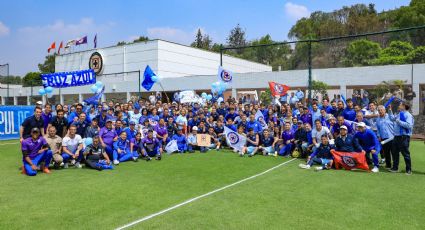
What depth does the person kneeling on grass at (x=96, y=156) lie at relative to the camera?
876cm

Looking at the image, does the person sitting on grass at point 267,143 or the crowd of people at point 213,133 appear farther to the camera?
the person sitting on grass at point 267,143

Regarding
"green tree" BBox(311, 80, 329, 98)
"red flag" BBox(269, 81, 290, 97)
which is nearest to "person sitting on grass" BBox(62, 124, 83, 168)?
"red flag" BBox(269, 81, 290, 97)

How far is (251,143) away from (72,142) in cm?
551

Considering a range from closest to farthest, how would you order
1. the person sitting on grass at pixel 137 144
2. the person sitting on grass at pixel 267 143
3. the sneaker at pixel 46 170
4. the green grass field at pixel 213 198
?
the green grass field at pixel 213 198 < the sneaker at pixel 46 170 < the person sitting on grass at pixel 137 144 < the person sitting on grass at pixel 267 143

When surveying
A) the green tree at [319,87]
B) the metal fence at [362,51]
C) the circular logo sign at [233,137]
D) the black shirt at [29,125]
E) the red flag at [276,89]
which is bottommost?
the circular logo sign at [233,137]

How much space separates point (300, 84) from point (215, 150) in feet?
51.4

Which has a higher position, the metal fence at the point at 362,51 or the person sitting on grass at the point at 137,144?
the metal fence at the point at 362,51

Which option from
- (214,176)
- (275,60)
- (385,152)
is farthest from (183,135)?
(275,60)

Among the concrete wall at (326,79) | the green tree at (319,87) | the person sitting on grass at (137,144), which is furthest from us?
the green tree at (319,87)

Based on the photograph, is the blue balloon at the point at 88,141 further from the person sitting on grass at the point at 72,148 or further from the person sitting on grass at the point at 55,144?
the person sitting on grass at the point at 55,144

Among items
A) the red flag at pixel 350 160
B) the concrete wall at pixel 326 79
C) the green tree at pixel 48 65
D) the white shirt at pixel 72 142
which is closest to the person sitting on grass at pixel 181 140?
the white shirt at pixel 72 142

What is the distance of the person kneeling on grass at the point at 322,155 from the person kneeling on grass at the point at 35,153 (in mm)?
6354

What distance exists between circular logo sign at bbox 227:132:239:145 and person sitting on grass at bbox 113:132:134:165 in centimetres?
346

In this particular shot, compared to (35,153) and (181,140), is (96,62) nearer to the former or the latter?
(181,140)
